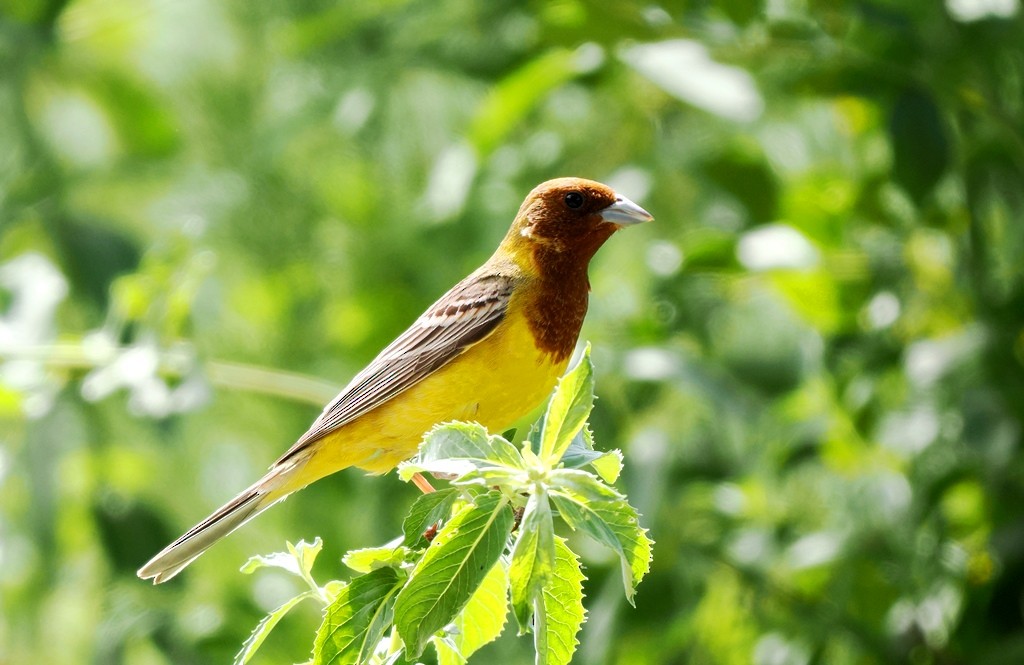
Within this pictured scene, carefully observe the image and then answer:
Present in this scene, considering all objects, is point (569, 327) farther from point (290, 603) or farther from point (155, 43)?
point (155, 43)

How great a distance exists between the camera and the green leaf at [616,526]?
67.4 inches

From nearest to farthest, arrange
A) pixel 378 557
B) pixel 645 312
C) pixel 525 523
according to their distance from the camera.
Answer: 1. pixel 525 523
2. pixel 378 557
3. pixel 645 312

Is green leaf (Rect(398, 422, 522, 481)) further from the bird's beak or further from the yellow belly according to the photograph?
the bird's beak

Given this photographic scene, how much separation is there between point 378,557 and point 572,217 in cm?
156

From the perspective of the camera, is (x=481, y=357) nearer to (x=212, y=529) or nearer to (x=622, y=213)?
(x=622, y=213)

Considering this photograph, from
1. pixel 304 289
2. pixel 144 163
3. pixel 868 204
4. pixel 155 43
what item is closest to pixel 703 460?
pixel 868 204

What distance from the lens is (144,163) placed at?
19.7 feet

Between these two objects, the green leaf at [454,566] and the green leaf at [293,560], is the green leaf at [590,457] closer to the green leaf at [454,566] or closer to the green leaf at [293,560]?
the green leaf at [454,566]

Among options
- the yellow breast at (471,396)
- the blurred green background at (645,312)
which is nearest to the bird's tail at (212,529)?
the yellow breast at (471,396)

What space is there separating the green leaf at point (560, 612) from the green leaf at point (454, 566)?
103 mm

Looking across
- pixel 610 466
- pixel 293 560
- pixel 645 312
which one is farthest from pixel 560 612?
pixel 645 312

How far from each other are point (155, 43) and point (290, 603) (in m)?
5.70

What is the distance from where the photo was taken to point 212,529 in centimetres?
297

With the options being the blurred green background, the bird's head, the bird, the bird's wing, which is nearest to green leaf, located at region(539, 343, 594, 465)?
the bird
